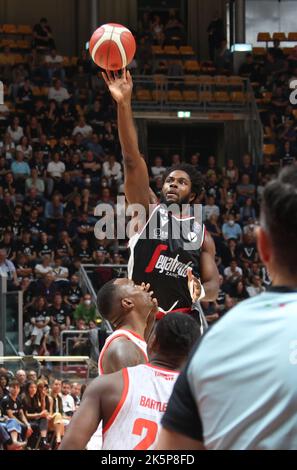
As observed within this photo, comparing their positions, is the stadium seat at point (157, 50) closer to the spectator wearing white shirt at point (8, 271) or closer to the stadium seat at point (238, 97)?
the stadium seat at point (238, 97)

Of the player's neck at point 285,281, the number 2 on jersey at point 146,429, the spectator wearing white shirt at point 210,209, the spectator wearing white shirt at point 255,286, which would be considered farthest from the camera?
the spectator wearing white shirt at point 210,209

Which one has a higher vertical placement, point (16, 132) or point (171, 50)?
point (171, 50)

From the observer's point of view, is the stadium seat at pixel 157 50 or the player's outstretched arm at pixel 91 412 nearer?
the player's outstretched arm at pixel 91 412

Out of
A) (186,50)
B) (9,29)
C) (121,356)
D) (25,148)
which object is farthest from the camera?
(186,50)

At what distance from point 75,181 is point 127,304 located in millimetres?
13725

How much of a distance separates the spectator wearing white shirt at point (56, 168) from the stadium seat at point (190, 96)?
14.7ft

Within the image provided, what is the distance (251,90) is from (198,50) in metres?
3.67

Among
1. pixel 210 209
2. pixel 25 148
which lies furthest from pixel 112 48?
pixel 25 148

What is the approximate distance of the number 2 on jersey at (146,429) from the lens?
3.96 meters

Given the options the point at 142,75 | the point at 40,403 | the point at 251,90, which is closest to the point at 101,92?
the point at 142,75

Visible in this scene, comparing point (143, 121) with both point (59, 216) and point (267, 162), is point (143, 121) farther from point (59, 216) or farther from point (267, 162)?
point (59, 216)

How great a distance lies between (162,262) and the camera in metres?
6.50

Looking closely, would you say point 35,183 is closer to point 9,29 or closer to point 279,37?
point 9,29

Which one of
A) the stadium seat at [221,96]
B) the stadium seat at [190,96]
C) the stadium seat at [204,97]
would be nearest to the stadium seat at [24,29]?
the stadium seat at [190,96]
